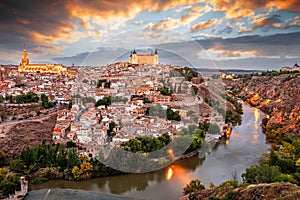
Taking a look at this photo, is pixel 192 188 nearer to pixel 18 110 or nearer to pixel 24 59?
pixel 18 110

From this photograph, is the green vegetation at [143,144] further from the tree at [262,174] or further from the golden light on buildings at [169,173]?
the tree at [262,174]

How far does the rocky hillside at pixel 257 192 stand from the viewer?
9.58 feet

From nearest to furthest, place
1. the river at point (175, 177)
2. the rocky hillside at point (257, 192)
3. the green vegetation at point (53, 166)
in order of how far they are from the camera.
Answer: the rocky hillside at point (257, 192) < the river at point (175, 177) < the green vegetation at point (53, 166)

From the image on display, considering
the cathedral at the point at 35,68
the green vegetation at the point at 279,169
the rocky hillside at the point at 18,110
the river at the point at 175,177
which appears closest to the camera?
the green vegetation at the point at 279,169

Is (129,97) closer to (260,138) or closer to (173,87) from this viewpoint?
(173,87)

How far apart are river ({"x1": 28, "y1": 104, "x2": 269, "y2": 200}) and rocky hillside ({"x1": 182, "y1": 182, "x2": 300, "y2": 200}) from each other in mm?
703

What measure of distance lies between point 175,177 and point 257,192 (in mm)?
1794

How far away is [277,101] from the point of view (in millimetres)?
12016

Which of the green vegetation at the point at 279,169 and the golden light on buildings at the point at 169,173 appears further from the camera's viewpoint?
the golden light on buildings at the point at 169,173

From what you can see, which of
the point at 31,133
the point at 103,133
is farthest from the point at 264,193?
the point at 31,133

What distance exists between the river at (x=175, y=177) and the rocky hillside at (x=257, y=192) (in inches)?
27.7

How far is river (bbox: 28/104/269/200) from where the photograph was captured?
4301 mm

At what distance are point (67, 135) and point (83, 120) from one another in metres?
0.52

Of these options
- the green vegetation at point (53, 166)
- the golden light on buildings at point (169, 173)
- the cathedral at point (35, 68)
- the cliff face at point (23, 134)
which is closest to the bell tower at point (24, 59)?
the cathedral at point (35, 68)
